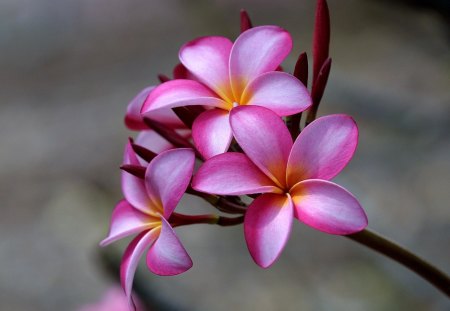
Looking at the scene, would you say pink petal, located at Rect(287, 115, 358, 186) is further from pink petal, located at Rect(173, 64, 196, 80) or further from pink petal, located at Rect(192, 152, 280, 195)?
pink petal, located at Rect(173, 64, 196, 80)

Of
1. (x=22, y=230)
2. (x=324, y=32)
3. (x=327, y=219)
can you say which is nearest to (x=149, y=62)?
(x=22, y=230)

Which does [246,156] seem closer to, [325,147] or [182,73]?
[325,147]

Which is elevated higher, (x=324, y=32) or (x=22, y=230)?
(x=324, y=32)

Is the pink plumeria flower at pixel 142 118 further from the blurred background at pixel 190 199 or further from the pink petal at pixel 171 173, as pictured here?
the blurred background at pixel 190 199

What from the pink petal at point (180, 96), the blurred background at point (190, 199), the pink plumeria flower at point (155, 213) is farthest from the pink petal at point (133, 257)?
the blurred background at point (190, 199)

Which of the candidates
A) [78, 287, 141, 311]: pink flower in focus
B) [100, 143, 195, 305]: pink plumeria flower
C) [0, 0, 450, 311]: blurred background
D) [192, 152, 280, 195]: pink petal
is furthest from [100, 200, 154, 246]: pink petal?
[0, 0, 450, 311]: blurred background

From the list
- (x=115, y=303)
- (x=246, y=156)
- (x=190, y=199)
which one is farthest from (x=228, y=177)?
(x=190, y=199)

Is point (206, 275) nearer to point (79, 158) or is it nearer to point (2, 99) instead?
point (79, 158)
